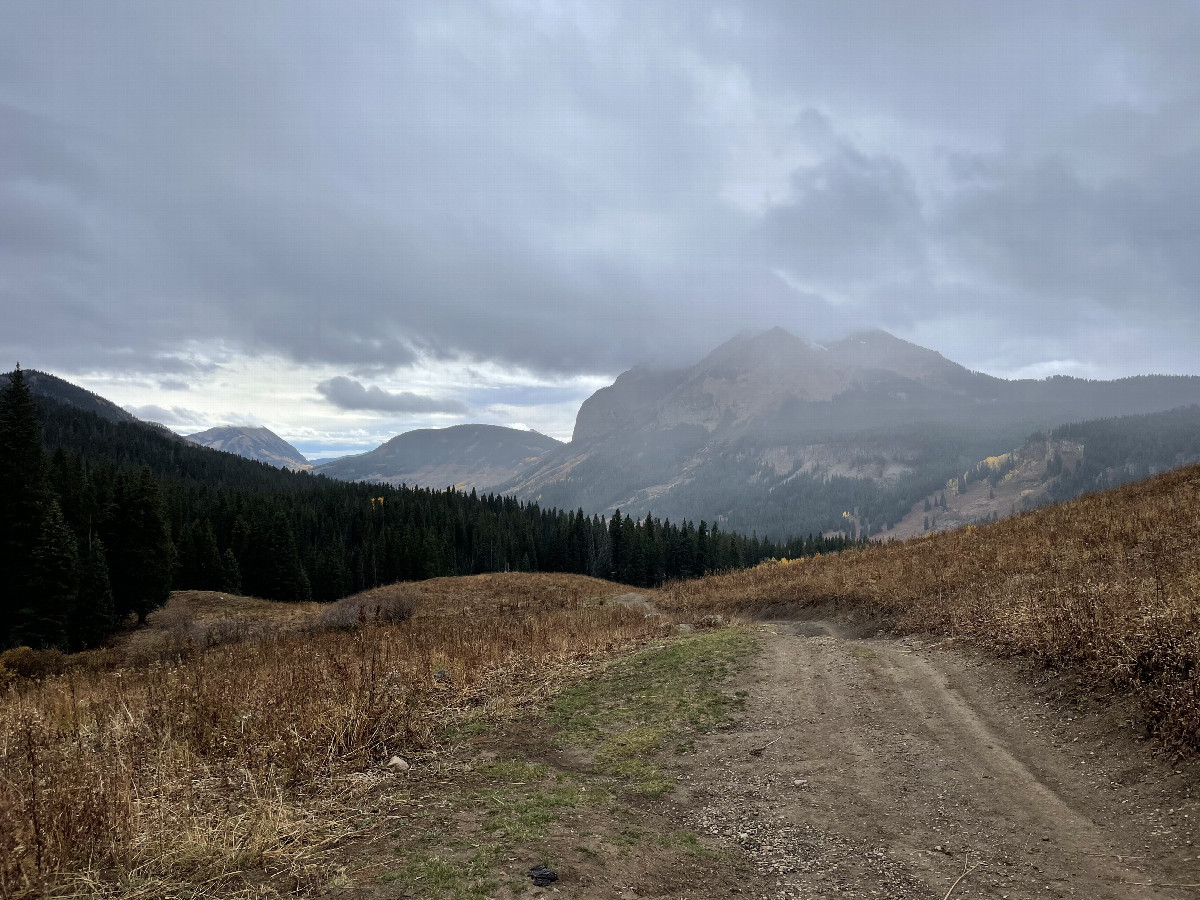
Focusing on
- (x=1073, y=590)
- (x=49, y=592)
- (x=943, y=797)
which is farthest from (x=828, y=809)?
(x=49, y=592)

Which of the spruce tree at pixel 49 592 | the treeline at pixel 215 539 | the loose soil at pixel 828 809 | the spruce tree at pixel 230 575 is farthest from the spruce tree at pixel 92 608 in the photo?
the loose soil at pixel 828 809

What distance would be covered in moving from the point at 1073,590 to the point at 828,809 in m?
8.21

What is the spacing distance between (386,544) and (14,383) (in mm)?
55630

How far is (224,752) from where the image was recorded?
6.85 meters

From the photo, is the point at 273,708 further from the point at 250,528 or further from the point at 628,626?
the point at 250,528

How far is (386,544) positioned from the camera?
90.6 meters

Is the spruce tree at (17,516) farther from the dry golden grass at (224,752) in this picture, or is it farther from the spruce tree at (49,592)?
the dry golden grass at (224,752)

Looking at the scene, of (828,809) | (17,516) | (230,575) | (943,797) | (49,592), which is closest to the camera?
(828,809)

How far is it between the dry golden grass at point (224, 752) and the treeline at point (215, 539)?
26.5 meters

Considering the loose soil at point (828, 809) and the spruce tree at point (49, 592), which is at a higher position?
the loose soil at point (828, 809)

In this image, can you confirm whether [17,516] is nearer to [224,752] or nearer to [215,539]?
[215,539]

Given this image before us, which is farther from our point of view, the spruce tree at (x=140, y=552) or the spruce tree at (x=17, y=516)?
the spruce tree at (x=140, y=552)

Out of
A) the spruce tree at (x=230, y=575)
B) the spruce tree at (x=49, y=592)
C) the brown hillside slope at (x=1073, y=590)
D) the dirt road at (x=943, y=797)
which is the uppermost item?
the brown hillside slope at (x=1073, y=590)

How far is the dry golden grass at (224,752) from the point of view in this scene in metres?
4.25
